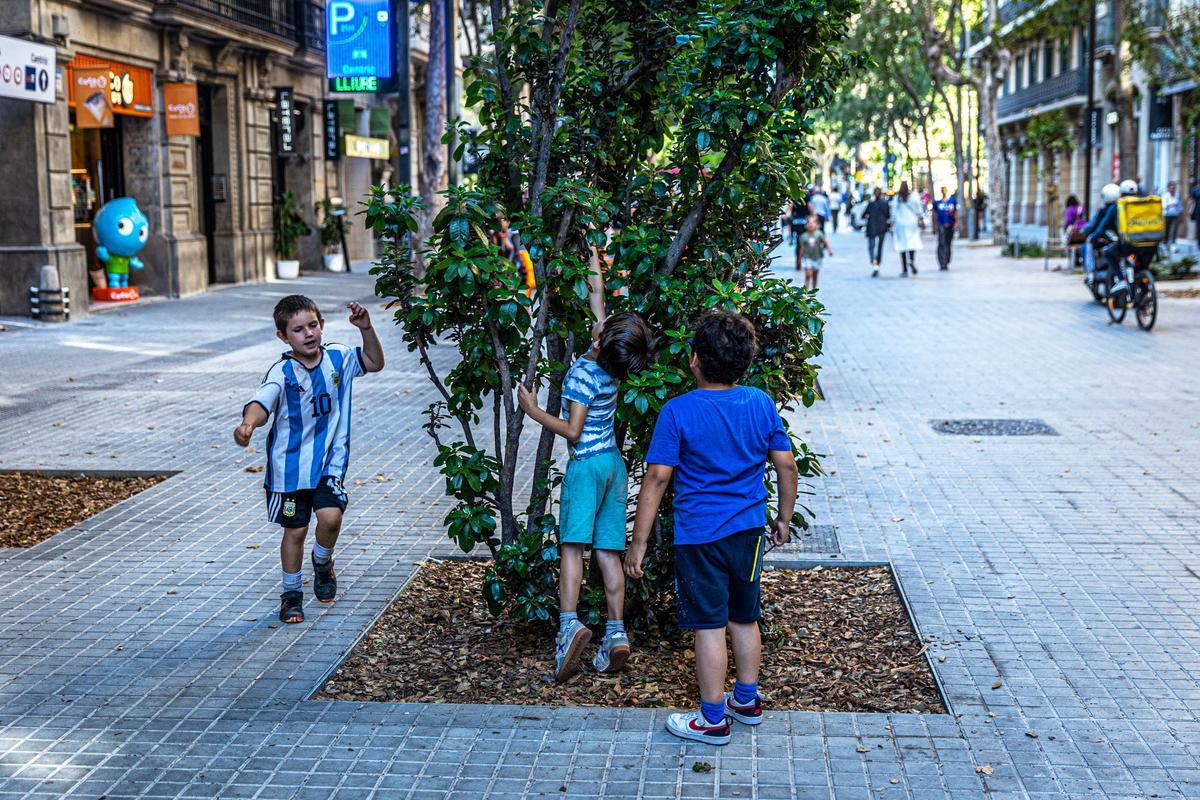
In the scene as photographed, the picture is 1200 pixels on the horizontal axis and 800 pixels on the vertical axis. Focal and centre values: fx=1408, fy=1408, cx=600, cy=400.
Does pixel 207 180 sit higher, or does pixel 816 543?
pixel 207 180

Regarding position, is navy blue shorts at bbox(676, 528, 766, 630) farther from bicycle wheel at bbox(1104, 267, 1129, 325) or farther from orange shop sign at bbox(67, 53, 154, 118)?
orange shop sign at bbox(67, 53, 154, 118)

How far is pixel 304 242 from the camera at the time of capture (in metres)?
33.0

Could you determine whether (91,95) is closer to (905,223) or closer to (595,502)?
(905,223)

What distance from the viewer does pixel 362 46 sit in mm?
20656

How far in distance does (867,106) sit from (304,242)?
44386 millimetres

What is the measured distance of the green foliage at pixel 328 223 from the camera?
32.5 m

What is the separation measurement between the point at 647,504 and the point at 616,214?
4.67 feet

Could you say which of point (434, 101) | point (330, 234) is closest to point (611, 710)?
Answer: point (434, 101)

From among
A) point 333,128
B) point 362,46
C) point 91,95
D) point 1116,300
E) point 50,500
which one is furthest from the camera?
point 333,128

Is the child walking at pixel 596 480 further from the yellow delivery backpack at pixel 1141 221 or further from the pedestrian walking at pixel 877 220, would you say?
the pedestrian walking at pixel 877 220

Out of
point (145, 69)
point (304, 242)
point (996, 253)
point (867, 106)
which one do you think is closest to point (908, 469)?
point (145, 69)

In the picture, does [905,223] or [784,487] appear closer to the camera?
[784,487]

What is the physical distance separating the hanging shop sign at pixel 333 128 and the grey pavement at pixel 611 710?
70.1 ft

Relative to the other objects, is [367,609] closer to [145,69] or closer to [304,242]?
[145,69]
